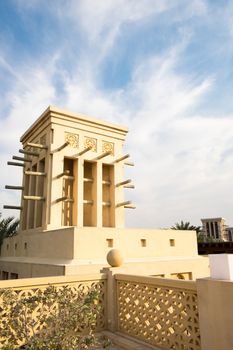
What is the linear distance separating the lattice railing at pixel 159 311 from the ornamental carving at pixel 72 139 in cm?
977

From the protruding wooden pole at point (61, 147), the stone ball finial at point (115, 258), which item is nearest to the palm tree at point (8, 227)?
the protruding wooden pole at point (61, 147)

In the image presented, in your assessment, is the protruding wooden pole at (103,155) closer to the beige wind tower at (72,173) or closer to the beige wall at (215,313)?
the beige wind tower at (72,173)

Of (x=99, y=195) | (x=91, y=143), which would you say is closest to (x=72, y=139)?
(x=91, y=143)

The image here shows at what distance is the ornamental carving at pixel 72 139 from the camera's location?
14.4 metres

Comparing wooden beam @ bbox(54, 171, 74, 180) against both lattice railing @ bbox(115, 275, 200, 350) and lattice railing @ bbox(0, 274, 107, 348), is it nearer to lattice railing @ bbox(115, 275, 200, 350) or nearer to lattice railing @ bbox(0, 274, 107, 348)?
lattice railing @ bbox(0, 274, 107, 348)

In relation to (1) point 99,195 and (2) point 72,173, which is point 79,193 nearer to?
(1) point 99,195

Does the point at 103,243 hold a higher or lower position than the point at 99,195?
lower

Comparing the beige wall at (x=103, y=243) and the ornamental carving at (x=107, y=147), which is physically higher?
the ornamental carving at (x=107, y=147)

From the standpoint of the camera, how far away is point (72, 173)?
15.4 m

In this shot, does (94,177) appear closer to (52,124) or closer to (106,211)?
(106,211)

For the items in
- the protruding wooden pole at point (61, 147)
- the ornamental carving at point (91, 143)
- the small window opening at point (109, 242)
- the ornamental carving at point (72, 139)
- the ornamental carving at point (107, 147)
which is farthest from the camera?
the ornamental carving at point (107, 147)

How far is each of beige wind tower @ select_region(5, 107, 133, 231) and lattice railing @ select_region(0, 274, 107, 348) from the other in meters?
7.62

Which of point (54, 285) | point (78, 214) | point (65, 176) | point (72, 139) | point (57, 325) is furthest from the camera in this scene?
point (72, 139)

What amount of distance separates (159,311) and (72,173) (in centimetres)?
1130
